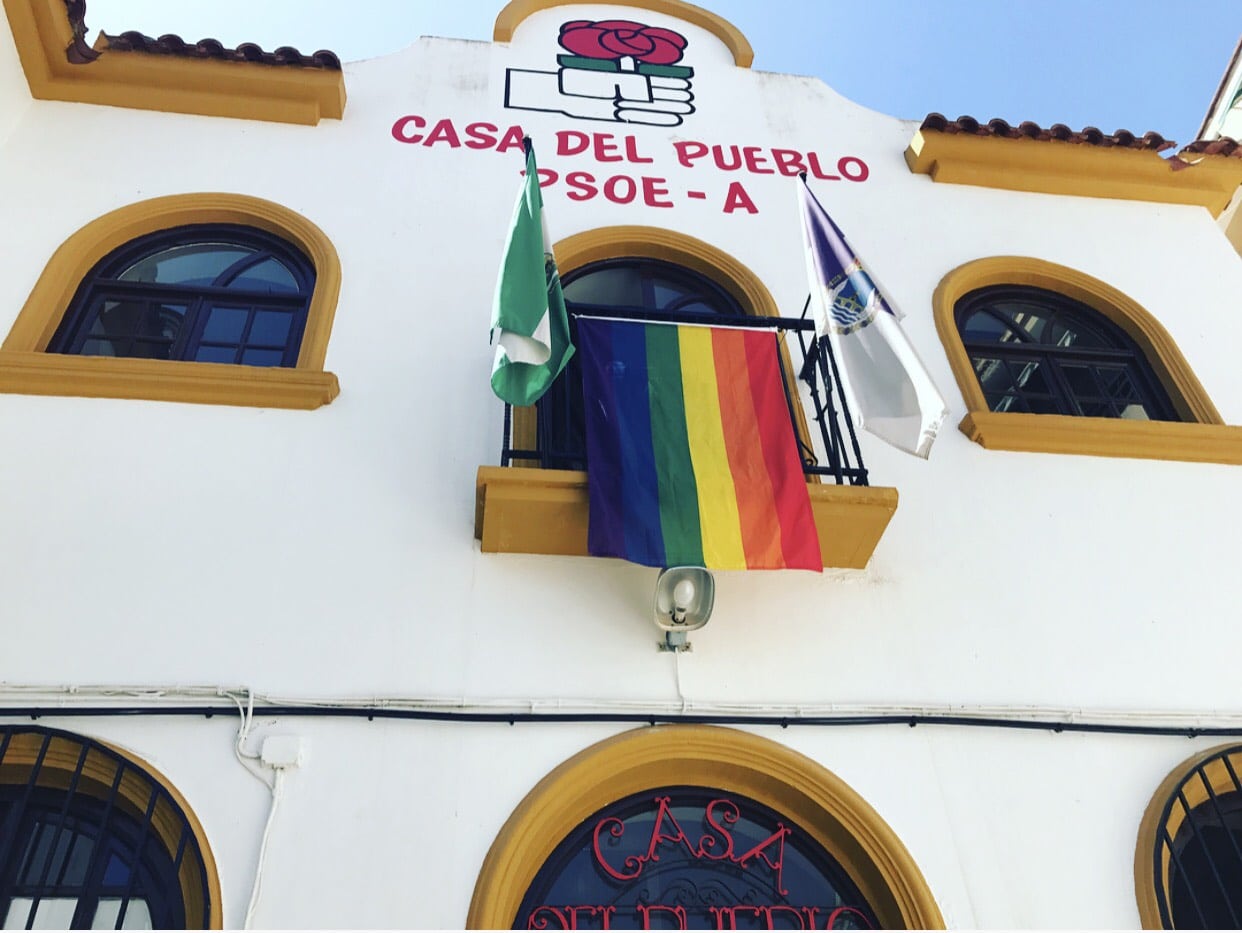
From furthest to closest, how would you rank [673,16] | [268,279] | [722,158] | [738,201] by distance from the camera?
[673,16] → [722,158] → [738,201] → [268,279]

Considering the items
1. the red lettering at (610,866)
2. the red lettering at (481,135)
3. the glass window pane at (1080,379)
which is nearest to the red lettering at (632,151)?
the red lettering at (481,135)

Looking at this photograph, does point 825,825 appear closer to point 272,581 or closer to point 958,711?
point 958,711

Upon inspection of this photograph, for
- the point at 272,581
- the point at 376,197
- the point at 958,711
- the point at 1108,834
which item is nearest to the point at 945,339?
the point at 958,711

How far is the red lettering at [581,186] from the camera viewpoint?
609 cm

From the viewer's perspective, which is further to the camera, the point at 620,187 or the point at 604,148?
the point at 604,148

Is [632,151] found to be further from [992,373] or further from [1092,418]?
[1092,418]

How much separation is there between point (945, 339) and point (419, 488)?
3.05 meters

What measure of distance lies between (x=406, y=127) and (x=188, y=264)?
169 centimetres

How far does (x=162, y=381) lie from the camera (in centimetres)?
459

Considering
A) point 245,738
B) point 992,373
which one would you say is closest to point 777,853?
point 245,738

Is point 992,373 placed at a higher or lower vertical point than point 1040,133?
lower

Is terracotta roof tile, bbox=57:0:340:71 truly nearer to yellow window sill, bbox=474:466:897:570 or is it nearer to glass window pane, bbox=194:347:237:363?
glass window pane, bbox=194:347:237:363

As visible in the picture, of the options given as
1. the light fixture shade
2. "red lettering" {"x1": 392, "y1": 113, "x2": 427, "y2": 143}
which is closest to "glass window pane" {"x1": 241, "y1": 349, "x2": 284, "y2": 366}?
"red lettering" {"x1": 392, "y1": 113, "x2": 427, "y2": 143}

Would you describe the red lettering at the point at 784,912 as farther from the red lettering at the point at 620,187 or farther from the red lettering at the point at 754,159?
the red lettering at the point at 754,159
